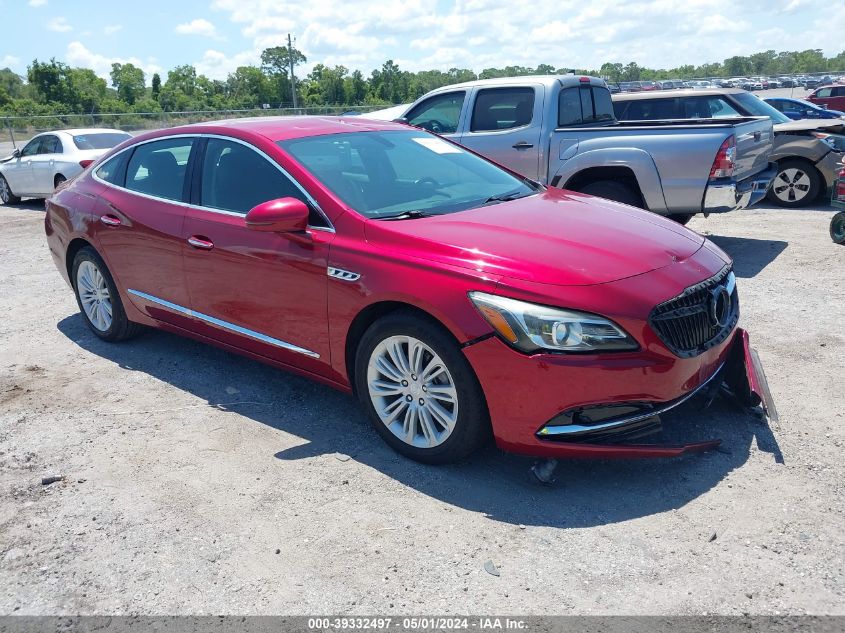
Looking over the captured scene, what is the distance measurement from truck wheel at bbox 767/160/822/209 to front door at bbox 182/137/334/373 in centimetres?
902

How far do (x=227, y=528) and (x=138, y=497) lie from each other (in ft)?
1.93

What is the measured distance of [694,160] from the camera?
23.6ft

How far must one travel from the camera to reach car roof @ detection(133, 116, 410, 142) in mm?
4496

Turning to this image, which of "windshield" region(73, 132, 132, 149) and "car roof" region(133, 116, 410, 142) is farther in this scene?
"windshield" region(73, 132, 132, 149)

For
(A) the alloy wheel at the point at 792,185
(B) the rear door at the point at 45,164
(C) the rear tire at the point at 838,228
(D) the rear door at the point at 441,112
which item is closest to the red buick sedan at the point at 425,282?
(D) the rear door at the point at 441,112

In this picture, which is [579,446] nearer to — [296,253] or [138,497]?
[296,253]

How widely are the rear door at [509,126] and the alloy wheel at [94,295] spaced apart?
4.28 metres

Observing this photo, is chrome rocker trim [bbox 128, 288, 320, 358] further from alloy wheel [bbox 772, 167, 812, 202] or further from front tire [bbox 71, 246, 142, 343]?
alloy wheel [bbox 772, 167, 812, 202]

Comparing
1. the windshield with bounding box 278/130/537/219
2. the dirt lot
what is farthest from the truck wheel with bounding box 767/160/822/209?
the windshield with bounding box 278/130/537/219

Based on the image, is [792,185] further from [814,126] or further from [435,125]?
[435,125]

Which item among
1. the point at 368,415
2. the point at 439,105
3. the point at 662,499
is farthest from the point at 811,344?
the point at 439,105

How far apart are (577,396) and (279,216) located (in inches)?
70.7

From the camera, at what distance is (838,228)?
8.07m

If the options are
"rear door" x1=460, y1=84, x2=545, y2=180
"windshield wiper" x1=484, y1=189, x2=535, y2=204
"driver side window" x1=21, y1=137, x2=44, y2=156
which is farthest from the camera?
"driver side window" x1=21, y1=137, x2=44, y2=156
